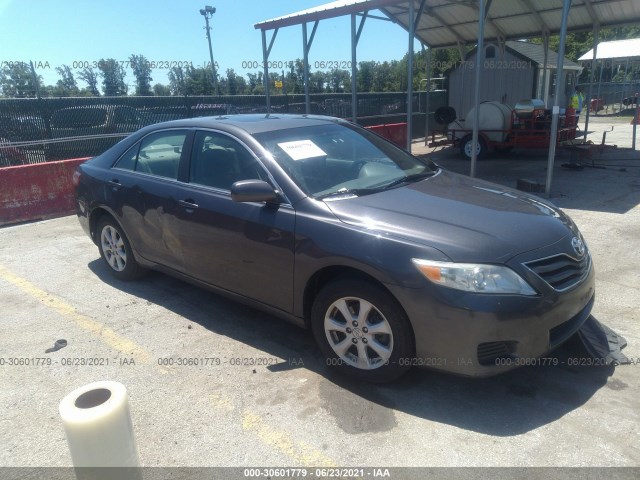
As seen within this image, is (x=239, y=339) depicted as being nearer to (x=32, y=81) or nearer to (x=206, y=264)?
(x=206, y=264)

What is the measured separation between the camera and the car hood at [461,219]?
2723 mm

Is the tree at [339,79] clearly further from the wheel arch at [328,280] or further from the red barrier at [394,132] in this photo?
the wheel arch at [328,280]

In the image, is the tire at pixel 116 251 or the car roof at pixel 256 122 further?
the tire at pixel 116 251

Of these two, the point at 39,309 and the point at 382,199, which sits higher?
the point at 382,199

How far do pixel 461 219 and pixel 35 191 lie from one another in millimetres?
7408

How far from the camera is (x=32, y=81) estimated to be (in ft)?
38.3

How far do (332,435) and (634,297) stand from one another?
3.21 m

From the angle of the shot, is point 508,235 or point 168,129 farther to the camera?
point 168,129

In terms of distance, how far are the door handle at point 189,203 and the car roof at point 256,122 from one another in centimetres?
65

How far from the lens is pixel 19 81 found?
491 inches

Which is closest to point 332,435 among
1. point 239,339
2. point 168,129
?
point 239,339

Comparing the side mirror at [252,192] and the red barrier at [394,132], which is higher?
the side mirror at [252,192]

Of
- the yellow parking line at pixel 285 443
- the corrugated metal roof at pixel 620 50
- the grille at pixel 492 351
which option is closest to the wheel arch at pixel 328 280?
the grille at pixel 492 351

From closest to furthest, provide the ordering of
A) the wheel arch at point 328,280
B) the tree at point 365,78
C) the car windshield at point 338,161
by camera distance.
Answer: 1. the wheel arch at point 328,280
2. the car windshield at point 338,161
3. the tree at point 365,78
